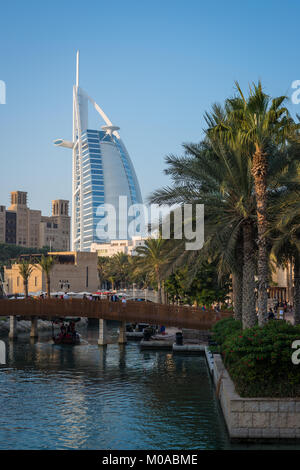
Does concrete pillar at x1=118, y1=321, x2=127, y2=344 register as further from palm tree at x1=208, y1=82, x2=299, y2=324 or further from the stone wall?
the stone wall

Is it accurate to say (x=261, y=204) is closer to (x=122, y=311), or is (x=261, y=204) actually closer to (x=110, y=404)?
(x=110, y=404)

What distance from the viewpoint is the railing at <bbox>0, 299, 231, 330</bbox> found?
44938 millimetres

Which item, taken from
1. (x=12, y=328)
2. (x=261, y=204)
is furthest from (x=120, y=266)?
(x=261, y=204)

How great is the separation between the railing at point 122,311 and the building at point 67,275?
4912cm

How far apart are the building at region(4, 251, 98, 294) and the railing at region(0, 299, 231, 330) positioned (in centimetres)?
4912

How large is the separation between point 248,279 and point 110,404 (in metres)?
9.08

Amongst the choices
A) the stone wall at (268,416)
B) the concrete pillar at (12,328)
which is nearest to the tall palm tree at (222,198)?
the stone wall at (268,416)

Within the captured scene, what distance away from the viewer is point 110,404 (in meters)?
27.1

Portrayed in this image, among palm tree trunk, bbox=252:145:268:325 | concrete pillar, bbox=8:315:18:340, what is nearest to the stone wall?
palm tree trunk, bbox=252:145:268:325

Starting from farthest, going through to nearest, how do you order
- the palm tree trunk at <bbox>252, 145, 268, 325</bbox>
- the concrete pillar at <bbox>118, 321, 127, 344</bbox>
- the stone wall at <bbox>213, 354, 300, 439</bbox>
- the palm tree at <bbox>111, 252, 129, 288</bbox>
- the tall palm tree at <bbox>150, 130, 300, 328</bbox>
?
the palm tree at <bbox>111, 252, 129, 288</bbox>
the concrete pillar at <bbox>118, 321, 127, 344</bbox>
the tall palm tree at <bbox>150, 130, 300, 328</bbox>
the palm tree trunk at <bbox>252, 145, 268, 325</bbox>
the stone wall at <bbox>213, 354, 300, 439</bbox>
